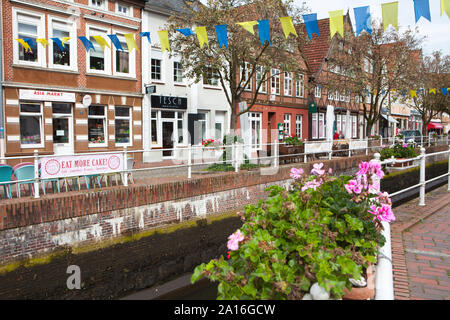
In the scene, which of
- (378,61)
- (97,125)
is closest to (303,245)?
(97,125)

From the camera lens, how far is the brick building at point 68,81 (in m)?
13.6

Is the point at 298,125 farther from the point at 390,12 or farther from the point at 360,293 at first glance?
the point at 360,293

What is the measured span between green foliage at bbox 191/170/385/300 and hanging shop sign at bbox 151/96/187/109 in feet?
51.3

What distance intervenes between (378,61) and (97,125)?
1547 centimetres

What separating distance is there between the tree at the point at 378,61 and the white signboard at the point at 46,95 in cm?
1422

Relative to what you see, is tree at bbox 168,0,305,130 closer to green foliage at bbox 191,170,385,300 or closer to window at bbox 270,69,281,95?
green foliage at bbox 191,170,385,300

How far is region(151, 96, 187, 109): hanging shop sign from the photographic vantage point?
58.4ft

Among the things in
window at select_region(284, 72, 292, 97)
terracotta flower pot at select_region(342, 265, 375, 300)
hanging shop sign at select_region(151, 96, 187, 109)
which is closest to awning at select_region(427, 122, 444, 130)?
window at select_region(284, 72, 292, 97)

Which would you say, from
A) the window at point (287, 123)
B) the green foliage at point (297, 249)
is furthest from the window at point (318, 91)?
the green foliage at point (297, 249)

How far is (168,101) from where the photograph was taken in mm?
18344

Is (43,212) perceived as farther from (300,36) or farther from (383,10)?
(300,36)

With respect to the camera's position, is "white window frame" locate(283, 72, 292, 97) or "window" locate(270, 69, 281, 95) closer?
"window" locate(270, 69, 281, 95)

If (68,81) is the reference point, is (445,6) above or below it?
below
